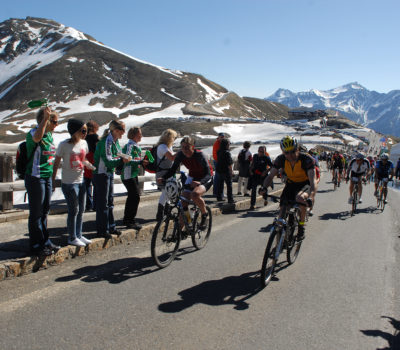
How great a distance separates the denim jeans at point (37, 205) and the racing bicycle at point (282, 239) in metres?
3.03

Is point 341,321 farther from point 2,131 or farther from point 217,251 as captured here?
point 2,131

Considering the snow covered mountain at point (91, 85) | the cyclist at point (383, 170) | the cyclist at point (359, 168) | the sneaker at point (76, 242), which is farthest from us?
the snow covered mountain at point (91, 85)

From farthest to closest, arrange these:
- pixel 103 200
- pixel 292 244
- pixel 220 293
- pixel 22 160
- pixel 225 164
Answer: pixel 225 164
pixel 103 200
pixel 292 244
pixel 22 160
pixel 220 293

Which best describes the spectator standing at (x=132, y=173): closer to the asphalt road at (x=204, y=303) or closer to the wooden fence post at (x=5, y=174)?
the asphalt road at (x=204, y=303)

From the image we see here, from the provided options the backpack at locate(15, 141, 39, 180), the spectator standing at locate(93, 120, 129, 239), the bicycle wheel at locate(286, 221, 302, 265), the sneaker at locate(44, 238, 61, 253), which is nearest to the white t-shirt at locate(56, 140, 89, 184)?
the backpack at locate(15, 141, 39, 180)

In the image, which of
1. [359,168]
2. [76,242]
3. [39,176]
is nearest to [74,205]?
[76,242]

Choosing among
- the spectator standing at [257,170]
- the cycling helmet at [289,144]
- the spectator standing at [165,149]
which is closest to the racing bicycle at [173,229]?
the spectator standing at [165,149]

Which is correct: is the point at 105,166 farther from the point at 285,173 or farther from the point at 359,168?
the point at 359,168

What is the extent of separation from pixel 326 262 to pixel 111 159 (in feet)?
13.0

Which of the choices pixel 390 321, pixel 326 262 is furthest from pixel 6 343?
pixel 326 262

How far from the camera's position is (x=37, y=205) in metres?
5.10

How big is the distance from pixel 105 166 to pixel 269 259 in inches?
119

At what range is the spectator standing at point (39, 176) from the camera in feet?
16.3

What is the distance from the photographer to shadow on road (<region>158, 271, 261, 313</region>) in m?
4.36
